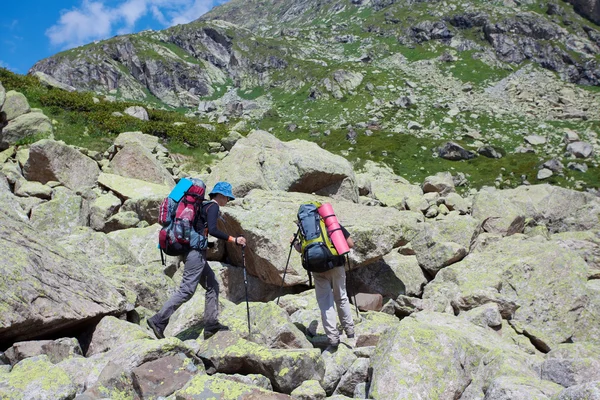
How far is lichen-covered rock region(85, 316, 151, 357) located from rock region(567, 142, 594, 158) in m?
80.8

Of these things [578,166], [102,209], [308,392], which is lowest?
[578,166]

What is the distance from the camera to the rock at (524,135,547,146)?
78.2 metres

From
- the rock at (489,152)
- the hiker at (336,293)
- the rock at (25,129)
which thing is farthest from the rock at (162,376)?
the rock at (489,152)

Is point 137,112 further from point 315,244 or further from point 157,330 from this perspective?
point 315,244

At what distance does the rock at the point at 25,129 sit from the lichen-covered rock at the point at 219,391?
2207 cm

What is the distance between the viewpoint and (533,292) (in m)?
11.5

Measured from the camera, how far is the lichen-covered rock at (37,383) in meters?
5.51

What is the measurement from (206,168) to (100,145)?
7.00 m

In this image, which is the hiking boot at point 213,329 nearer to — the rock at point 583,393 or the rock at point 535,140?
the rock at point 583,393

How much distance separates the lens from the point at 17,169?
60.6 ft

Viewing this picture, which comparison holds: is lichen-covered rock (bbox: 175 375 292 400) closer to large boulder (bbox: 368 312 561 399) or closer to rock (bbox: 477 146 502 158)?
large boulder (bbox: 368 312 561 399)

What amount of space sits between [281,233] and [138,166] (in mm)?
11061

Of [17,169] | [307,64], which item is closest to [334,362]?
[17,169]

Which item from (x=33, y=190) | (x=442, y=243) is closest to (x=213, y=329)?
(x=442, y=243)
